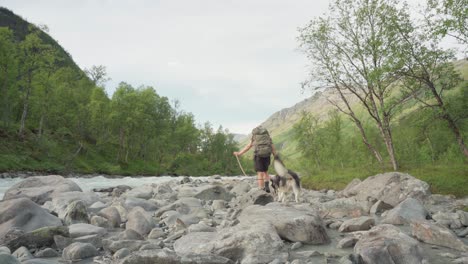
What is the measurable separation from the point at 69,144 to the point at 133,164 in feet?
50.6

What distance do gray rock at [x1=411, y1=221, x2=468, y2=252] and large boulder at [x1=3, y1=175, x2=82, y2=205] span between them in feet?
48.1

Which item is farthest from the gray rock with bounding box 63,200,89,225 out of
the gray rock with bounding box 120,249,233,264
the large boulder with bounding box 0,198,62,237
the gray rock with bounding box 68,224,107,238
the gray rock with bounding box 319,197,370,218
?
the gray rock with bounding box 319,197,370,218

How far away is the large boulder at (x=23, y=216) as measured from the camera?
→ 26.0 ft

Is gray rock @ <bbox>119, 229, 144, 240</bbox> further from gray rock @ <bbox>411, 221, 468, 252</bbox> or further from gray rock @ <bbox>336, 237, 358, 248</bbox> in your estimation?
gray rock @ <bbox>411, 221, 468, 252</bbox>

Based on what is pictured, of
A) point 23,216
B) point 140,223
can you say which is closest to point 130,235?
point 140,223

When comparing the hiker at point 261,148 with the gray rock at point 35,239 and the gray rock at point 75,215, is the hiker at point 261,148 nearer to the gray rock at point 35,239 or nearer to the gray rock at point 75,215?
the gray rock at point 75,215

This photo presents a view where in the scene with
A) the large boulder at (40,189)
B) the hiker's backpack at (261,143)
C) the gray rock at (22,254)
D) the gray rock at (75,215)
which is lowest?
the gray rock at (22,254)

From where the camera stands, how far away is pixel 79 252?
6402 millimetres

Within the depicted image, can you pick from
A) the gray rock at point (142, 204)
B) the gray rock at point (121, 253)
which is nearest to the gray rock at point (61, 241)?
the gray rock at point (121, 253)

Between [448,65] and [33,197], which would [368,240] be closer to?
[33,197]

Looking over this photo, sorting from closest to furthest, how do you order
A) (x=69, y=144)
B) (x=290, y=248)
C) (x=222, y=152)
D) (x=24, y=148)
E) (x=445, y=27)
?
(x=290, y=248) < (x=445, y=27) < (x=24, y=148) < (x=69, y=144) < (x=222, y=152)

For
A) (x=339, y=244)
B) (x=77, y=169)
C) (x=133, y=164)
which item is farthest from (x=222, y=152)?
(x=339, y=244)

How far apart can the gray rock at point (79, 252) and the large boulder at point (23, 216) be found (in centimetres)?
221

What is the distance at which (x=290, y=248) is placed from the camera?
6.96 meters
